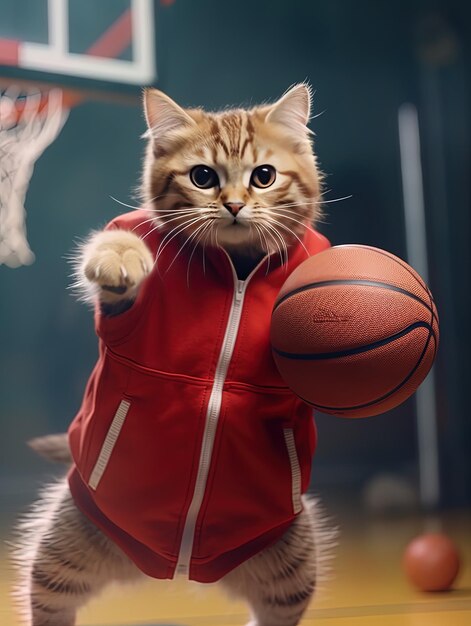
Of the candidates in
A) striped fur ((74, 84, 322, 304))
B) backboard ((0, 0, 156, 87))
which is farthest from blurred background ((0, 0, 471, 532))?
striped fur ((74, 84, 322, 304))

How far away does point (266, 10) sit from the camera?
6.68ft

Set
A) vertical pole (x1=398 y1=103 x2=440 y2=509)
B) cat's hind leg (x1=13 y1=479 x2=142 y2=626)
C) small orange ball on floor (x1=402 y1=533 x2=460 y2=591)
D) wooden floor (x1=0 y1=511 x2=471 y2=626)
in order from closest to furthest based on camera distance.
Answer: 1. cat's hind leg (x1=13 y1=479 x2=142 y2=626)
2. wooden floor (x1=0 y1=511 x2=471 y2=626)
3. small orange ball on floor (x1=402 y1=533 x2=460 y2=591)
4. vertical pole (x1=398 y1=103 x2=440 y2=509)

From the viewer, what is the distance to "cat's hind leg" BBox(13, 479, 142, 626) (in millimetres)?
1259

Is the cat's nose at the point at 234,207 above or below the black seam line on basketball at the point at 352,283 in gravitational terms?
above

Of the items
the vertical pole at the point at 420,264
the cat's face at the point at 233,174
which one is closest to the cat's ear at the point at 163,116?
the cat's face at the point at 233,174

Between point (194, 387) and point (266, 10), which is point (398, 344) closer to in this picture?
point (194, 387)

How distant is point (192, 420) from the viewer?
1188mm

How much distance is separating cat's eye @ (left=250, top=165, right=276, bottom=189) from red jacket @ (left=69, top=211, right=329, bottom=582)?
12 cm

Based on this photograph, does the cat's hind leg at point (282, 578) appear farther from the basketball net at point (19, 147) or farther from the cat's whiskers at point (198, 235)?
the basketball net at point (19, 147)

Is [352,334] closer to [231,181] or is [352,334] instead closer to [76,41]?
[231,181]

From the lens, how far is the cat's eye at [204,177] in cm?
119

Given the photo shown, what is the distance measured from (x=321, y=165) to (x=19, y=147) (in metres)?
0.74

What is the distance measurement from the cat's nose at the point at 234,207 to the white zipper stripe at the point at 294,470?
355mm

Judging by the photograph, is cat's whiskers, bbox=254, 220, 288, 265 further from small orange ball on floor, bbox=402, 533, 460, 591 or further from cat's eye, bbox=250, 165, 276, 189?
small orange ball on floor, bbox=402, 533, 460, 591
